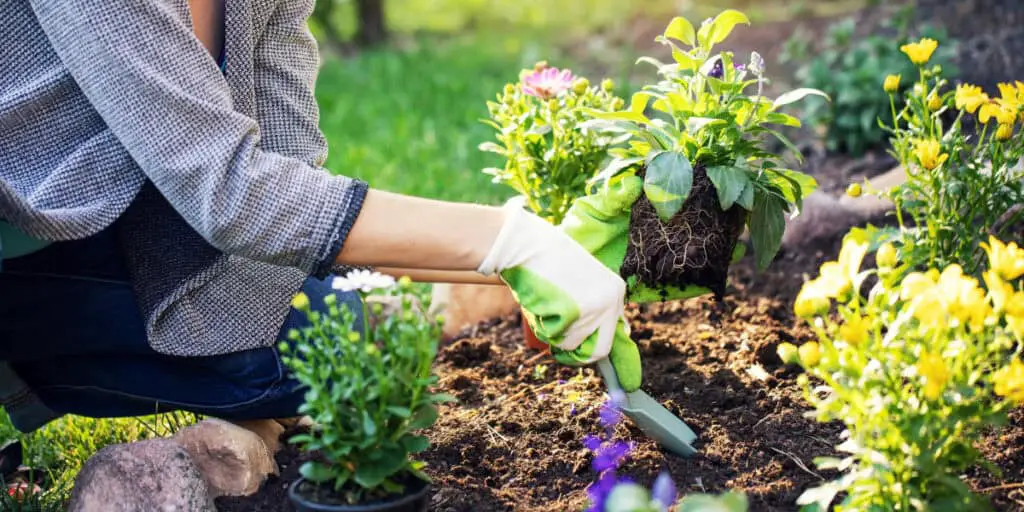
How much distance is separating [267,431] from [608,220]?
73 centimetres

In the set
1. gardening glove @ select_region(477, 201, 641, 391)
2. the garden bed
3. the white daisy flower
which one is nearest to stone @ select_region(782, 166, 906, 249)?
the garden bed

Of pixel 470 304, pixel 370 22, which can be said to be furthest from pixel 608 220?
pixel 370 22

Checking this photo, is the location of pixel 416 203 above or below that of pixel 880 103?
above

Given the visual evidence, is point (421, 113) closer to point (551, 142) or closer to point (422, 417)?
point (551, 142)

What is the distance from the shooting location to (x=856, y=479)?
1440mm

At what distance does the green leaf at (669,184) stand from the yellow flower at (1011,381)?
622 mm

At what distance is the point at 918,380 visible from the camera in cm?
142

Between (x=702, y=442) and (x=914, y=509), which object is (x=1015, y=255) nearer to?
(x=914, y=509)

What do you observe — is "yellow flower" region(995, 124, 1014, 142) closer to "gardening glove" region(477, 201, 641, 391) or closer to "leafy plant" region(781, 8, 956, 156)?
"gardening glove" region(477, 201, 641, 391)

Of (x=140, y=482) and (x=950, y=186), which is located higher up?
(x=950, y=186)

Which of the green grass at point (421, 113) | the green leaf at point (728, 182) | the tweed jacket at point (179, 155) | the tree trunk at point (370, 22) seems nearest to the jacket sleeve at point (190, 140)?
the tweed jacket at point (179, 155)

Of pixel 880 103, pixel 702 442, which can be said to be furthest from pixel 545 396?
pixel 880 103

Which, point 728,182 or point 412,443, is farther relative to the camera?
point 728,182

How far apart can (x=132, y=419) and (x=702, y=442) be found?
110 centimetres
